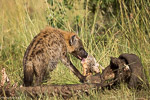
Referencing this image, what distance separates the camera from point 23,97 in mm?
4539

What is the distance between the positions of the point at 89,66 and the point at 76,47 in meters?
0.95

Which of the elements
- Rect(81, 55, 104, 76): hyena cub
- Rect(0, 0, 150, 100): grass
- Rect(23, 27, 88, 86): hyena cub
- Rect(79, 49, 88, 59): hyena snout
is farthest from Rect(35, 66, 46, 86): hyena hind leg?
Rect(79, 49, 88, 59): hyena snout

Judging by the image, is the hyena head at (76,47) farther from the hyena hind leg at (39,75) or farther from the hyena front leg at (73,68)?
the hyena hind leg at (39,75)

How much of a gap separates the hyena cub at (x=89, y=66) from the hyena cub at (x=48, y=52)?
188mm

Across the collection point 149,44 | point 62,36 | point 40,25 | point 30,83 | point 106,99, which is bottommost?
point 106,99

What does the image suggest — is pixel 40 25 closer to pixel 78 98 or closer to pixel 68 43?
pixel 68 43

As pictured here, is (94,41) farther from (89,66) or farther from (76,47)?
(89,66)

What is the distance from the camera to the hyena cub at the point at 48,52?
5.26 metres

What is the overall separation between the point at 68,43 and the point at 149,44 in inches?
71.9

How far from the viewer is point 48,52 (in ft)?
18.2

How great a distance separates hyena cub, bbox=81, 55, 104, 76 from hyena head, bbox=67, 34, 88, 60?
46 cm

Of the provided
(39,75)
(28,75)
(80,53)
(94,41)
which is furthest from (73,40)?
(28,75)

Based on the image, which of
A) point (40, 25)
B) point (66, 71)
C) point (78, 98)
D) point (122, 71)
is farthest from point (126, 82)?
point (40, 25)

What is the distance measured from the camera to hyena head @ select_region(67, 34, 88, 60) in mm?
6578
